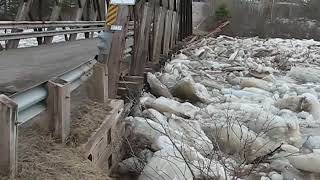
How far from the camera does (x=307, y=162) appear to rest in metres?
6.82

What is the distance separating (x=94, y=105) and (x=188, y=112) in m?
3.21

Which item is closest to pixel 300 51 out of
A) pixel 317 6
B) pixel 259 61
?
pixel 259 61

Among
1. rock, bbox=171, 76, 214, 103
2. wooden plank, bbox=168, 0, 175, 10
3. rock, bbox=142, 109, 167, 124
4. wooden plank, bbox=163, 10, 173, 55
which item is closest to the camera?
rock, bbox=142, 109, 167, 124

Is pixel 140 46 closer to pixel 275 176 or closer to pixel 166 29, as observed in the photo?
pixel 166 29

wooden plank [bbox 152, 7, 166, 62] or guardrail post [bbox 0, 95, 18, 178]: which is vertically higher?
wooden plank [bbox 152, 7, 166, 62]

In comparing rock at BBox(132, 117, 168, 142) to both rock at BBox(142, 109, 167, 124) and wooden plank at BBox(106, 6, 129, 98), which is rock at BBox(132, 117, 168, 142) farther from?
wooden plank at BBox(106, 6, 129, 98)

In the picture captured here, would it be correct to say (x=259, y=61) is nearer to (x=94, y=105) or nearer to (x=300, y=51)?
(x=300, y=51)

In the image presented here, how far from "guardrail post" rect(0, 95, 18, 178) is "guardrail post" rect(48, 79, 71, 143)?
35.1 inches

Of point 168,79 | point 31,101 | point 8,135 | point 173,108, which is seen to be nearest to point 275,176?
point 173,108

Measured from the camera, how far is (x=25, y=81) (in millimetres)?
6188

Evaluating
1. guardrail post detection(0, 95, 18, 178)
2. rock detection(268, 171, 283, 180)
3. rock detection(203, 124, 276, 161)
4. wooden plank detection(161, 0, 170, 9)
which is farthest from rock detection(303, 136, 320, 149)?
wooden plank detection(161, 0, 170, 9)

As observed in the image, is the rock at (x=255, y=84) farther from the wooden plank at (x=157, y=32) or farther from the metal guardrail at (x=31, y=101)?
the metal guardrail at (x=31, y=101)

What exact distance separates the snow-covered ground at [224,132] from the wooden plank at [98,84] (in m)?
0.89

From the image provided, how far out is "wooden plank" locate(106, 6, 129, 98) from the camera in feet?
26.0
